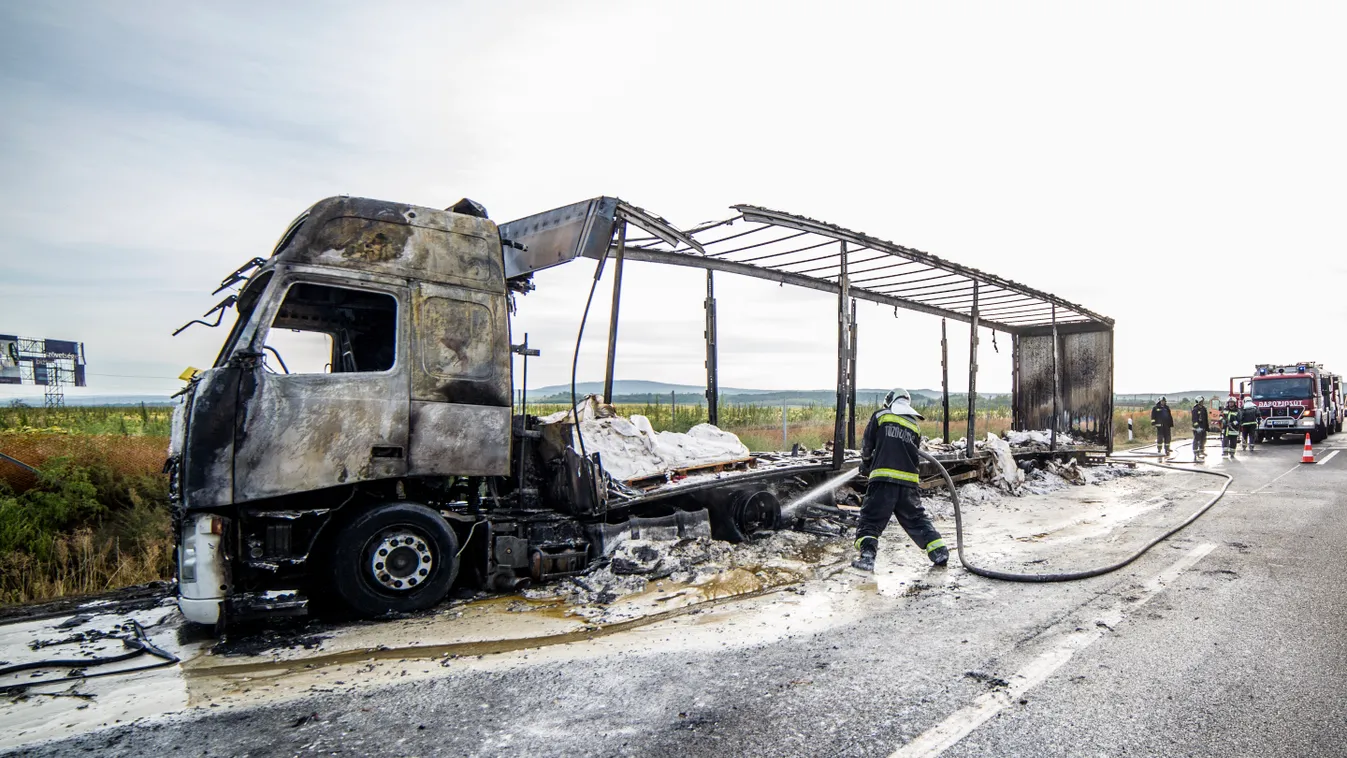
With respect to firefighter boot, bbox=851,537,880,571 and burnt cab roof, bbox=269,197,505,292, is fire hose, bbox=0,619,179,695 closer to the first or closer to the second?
burnt cab roof, bbox=269,197,505,292

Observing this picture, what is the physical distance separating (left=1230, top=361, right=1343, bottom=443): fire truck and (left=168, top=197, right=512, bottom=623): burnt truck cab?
2756 cm

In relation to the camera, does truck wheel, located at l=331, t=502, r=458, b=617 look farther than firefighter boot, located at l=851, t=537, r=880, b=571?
No

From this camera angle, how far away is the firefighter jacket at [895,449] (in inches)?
257

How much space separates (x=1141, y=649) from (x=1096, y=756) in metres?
1.57

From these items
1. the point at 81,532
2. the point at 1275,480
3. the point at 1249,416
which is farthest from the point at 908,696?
the point at 1249,416

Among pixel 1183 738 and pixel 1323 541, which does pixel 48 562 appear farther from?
pixel 1323 541

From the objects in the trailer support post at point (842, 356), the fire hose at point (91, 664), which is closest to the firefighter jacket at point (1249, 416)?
the trailer support post at point (842, 356)

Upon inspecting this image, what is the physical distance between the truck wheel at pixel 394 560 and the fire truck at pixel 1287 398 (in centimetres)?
2780

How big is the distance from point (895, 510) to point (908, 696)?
10.8 ft

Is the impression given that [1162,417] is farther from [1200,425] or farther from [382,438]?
[382,438]

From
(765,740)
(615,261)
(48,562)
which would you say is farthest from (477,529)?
(48,562)

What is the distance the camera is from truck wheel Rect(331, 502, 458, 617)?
482cm

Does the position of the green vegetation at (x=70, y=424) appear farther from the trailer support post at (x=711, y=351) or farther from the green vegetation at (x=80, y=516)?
the trailer support post at (x=711, y=351)

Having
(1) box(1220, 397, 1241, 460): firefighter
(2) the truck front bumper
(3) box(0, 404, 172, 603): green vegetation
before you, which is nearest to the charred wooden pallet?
(2) the truck front bumper
